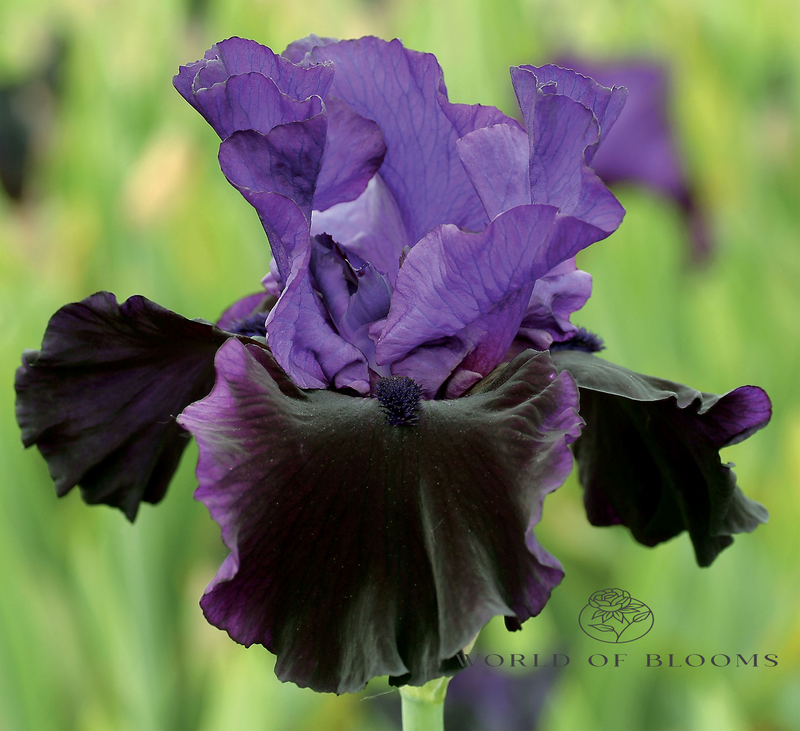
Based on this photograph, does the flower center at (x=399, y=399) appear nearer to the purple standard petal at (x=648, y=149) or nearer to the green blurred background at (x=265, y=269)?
the green blurred background at (x=265, y=269)

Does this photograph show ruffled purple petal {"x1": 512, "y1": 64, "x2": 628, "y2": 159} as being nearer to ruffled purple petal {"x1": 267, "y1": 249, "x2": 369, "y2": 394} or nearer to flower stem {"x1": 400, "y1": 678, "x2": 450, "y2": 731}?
ruffled purple petal {"x1": 267, "y1": 249, "x2": 369, "y2": 394}

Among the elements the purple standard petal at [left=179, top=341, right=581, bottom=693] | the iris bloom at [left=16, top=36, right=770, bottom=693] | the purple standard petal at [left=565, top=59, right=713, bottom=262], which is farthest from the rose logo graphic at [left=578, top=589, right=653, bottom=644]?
the purple standard petal at [left=565, top=59, right=713, bottom=262]

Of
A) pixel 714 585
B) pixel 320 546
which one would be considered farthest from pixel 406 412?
pixel 714 585

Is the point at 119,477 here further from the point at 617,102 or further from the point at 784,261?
the point at 784,261

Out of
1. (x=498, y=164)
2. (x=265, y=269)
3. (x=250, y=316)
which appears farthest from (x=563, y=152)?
(x=265, y=269)

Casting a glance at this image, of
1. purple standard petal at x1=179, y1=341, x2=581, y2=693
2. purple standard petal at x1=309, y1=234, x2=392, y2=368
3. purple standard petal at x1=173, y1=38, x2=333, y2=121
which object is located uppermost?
purple standard petal at x1=173, y1=38, x2=333, y2=121

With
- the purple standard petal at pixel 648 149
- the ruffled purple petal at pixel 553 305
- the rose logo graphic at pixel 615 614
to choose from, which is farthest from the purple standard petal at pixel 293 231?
the purple standard petal at pixel 648 149

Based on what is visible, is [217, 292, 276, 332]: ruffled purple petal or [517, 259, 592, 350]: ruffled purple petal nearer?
[517, 259, 592, 350]: ruffled purple petal
